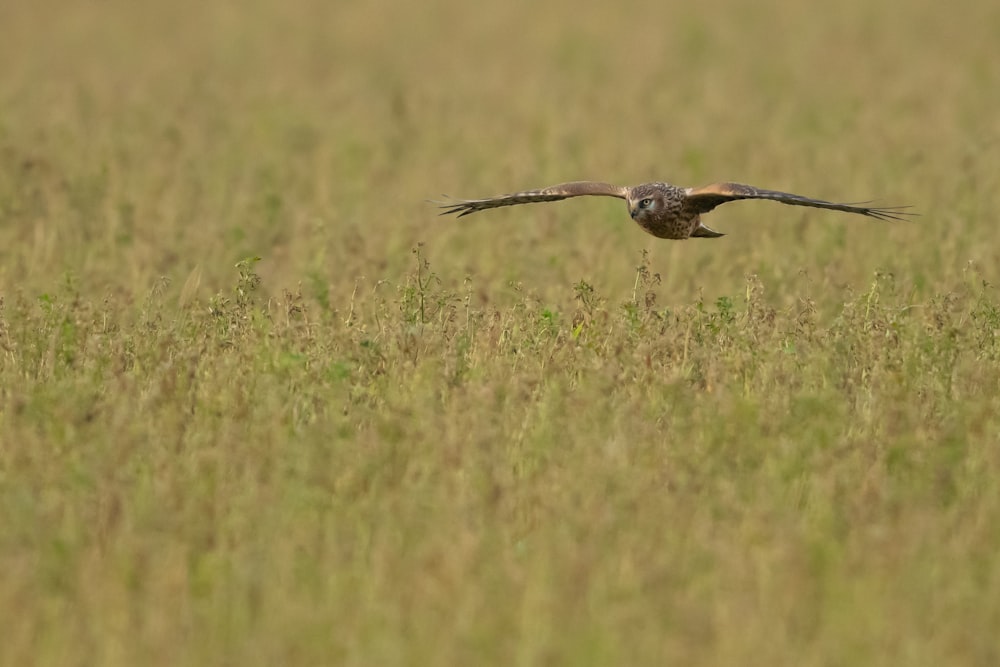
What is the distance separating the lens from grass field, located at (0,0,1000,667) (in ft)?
18.3

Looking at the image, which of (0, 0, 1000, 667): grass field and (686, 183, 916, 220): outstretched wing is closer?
(0, 0, 1000, 667): grass field

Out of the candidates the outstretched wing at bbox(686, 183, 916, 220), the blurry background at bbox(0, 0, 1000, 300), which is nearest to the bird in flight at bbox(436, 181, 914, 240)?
the outstretched wing at bbox(686, 183, 916, 220)

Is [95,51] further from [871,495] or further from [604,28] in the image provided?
[871,495]

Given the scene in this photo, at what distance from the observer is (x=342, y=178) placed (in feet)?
48.9

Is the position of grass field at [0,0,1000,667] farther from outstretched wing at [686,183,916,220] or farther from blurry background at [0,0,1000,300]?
outstretched wing at [686,183,916,220]

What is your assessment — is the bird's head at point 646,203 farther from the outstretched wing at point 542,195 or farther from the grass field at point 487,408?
the grass field at point 487,408

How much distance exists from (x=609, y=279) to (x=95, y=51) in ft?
46.4

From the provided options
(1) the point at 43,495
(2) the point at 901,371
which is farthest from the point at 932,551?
(1) the point at 43,495

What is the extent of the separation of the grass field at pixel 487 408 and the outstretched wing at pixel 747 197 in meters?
0.49

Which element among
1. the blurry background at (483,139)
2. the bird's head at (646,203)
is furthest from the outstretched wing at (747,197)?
the blurry background at (483,139)

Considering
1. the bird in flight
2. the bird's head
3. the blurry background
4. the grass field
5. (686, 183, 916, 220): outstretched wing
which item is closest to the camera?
the grass field

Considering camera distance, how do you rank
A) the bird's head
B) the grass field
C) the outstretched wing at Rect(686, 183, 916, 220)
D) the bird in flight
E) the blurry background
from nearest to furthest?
the grass field < the outstretched wing at Rect(686, 183, 916, 220) < the bird in flight < the bird's head < the blurry background

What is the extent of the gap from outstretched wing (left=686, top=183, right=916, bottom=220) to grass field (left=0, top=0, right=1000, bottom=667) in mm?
486

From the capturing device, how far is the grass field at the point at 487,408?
18.3 feet
